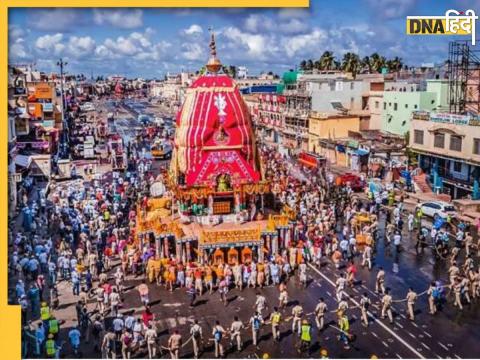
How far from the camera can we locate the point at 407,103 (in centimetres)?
5641

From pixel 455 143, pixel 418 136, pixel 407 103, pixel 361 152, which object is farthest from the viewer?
pixel 407 103

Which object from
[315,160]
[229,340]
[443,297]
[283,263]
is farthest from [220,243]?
[315,160]

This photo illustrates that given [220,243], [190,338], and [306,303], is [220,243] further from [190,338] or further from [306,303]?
[190,338]

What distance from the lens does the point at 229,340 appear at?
20.2 meters

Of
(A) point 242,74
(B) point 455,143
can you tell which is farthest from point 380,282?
(A) point 242,74

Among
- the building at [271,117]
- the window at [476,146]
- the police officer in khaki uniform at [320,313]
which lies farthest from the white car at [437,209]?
the building at [271,117]

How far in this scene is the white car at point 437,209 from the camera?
34.8 m

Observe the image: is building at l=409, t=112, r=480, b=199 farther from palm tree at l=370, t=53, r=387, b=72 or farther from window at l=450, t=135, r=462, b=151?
palm tree at l=370, t=53, r=387, b=72

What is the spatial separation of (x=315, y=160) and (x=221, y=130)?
22755 mm

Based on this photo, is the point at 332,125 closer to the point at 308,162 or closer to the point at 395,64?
the point at 308,162

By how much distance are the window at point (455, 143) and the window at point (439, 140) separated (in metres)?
1.01

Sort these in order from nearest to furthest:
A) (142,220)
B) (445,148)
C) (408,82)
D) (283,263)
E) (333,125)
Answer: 1. (283,263)
2. (142,220)
3. (445,148)
4. (333,125)
5. (408,82)

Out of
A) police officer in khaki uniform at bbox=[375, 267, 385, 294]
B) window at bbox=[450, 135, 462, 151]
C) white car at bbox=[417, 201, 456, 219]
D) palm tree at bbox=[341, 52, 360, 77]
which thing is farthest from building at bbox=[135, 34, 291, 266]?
palm tree at bbox=[341, 52, 360, 77]

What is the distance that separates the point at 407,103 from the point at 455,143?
16.8 m
